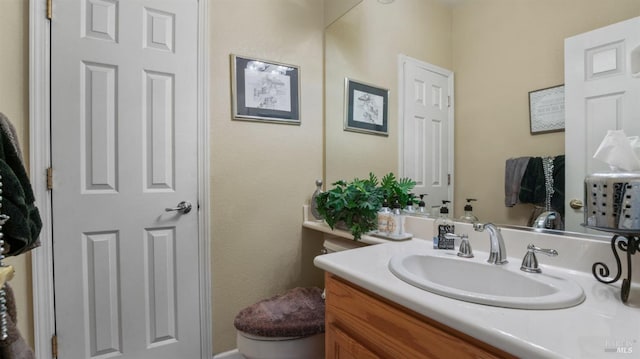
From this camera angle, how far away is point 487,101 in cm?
114

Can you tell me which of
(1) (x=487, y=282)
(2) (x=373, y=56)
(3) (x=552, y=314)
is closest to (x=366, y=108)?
(2) (x=373, y=56)

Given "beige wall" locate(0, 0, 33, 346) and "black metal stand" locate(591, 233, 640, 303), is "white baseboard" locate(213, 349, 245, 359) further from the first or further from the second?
"black metal stand" locate(591, 233, 640, 303)

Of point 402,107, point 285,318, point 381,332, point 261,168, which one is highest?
point 402,107

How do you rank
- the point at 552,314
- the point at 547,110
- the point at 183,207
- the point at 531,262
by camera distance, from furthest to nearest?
the point at 183,207 < the point at 547,110 < the point at 531,262 < the point at 552,314

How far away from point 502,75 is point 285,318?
1.30m

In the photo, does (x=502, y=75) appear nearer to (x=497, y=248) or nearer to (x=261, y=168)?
(x=497, y=248)

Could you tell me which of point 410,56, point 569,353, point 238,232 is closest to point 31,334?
point 238,232

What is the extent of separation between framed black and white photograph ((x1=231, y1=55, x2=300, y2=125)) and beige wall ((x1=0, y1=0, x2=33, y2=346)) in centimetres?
87

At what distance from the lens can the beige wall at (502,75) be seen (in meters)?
0.94

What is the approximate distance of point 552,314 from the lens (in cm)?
59

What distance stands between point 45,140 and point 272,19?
1293mm

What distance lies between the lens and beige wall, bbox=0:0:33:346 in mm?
1209

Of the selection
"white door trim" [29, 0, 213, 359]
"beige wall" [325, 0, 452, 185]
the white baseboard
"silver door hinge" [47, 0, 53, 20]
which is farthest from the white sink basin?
"silver door hinge" [47, 0, 53, 20]

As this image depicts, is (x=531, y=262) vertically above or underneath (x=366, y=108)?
underneath
